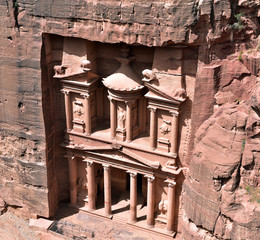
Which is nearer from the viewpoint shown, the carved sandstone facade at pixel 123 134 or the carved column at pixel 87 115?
the carved sandstone facade at pixel 123 134

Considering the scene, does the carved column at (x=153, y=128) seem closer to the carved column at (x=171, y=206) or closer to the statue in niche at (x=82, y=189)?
the carved column at (x=171, y=206)

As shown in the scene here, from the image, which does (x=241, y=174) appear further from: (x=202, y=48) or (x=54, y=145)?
(x=54, y=145)

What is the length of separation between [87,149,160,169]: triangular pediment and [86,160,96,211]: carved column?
580 mm

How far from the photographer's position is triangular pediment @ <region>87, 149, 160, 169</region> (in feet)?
53.8

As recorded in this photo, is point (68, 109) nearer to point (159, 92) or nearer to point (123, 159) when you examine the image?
point (123, 159)

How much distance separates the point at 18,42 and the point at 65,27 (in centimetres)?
198

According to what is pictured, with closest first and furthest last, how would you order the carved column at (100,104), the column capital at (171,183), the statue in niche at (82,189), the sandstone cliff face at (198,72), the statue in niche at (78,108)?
1. the sandstone cliff face at (198,72)
2. the column capital at (171,183)
3. the statue in niche at (78,108)
4. the carved column at (100,104)
5. the statue in niche at (82,189)

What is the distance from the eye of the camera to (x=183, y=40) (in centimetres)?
1382

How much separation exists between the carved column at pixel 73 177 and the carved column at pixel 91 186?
72 centimetres

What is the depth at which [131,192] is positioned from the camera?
1734 cm

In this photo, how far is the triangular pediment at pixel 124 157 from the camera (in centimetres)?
1641

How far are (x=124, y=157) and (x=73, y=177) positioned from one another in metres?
2.76

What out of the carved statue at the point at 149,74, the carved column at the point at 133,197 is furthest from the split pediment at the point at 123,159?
the carved statue at the point at 149,74

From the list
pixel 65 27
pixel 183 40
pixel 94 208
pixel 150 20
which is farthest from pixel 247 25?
pixel 94 208
